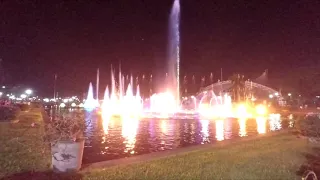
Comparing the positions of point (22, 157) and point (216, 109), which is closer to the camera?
point (22, 157)

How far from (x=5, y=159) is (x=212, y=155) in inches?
222

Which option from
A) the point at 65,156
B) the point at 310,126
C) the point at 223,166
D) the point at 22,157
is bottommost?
the point at 223,166

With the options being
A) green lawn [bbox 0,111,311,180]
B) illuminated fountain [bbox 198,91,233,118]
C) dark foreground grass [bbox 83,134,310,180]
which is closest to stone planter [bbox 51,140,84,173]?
green lawn [bbox 0,111,311,180]

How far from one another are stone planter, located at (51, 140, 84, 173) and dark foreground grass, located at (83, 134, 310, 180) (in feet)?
1.57

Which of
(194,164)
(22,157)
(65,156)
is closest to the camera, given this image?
(65,156)

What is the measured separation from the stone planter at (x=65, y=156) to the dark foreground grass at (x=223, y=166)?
479 millimetres

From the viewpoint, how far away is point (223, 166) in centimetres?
968

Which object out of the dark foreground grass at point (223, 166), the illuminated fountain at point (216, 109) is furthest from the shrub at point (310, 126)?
the illuminated fountain at point (216, 109)

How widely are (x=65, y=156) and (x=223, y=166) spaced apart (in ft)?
12.7

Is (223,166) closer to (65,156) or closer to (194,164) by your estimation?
(194,164)

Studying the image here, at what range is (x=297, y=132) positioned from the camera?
57.0 feet

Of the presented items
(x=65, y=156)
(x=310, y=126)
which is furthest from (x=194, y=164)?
(x=310, y=126)

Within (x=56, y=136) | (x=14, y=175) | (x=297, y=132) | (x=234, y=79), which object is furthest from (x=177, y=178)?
(x=234, y=79)

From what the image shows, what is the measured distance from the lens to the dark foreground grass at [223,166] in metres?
8.64
